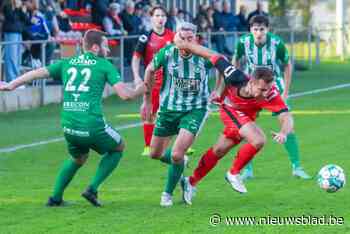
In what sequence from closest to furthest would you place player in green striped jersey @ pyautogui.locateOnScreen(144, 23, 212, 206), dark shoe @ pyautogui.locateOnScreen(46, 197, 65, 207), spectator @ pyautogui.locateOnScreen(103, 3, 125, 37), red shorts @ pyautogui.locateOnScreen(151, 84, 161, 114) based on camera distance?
dark shoe @ pyautogui.locateOnScreen(46, 197, 65, 207) → player in green striped jersey @ pyautogui.locateOnScreen(144, 23, 212, 206) → red shorts @ pyautogui.locateOnScreen(151, 84, 161, 114) → spectator @ pyautogui.locateOnScreen(103, 3, 125, 37)

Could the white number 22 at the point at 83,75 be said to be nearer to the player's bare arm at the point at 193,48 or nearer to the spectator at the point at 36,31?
the player's bare arm at the point at 193,48

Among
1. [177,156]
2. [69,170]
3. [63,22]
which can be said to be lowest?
[69,170]

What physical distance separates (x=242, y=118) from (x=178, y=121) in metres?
0.67

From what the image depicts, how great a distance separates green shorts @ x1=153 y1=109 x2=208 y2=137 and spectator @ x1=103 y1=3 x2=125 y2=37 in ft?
48.5

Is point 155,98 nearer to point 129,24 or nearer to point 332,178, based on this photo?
point 332,178

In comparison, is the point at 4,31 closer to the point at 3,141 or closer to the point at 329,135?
the point at 3,141

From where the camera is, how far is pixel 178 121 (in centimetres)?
1252

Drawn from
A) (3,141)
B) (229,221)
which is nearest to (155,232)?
(229,221)

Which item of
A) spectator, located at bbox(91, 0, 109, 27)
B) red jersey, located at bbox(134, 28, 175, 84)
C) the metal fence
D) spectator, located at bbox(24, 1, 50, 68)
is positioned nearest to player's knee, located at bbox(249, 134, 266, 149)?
red jersey, located at bbox(134, 28, 175, 84)

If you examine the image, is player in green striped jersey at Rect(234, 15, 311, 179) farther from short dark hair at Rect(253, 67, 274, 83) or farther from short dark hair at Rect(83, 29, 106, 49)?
short dark hair at Rect(83, 29, 106, 49)

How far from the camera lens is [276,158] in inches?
642

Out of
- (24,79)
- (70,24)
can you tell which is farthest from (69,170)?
(70,24)

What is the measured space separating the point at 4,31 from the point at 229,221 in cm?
1356

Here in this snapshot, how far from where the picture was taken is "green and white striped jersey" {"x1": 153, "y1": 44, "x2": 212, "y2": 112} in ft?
40.5
